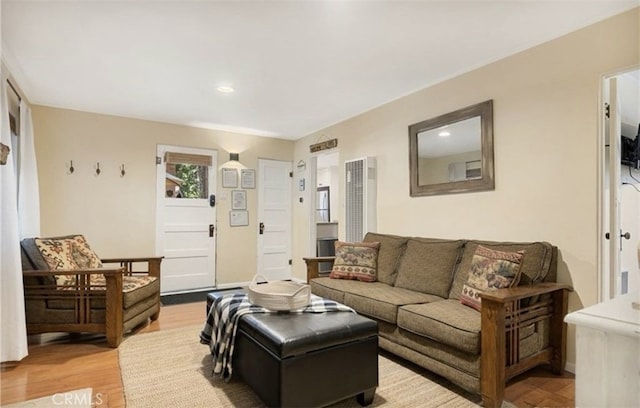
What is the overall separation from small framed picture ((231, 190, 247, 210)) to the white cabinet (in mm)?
4817

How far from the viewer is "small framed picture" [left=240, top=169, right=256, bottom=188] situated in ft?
17.7

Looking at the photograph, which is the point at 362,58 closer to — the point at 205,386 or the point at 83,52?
the point at 83,52

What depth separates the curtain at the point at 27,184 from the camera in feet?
10.9

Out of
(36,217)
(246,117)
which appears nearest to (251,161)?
→ (246,117)

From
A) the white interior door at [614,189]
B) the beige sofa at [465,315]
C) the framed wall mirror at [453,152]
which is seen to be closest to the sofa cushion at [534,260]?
the beige sofa at [465,315]

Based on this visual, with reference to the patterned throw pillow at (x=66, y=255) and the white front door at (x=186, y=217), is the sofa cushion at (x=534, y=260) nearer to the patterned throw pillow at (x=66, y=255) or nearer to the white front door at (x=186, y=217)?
the patterned throw pillow at (x=66, y=255)

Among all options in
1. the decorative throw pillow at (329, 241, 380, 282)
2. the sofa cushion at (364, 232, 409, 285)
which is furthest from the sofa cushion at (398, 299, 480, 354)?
the decorative throw pillow at (329, 241, 380, 282)

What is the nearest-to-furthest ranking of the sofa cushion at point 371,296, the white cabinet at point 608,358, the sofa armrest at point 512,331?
the white cabinet at point 608,358 → the sofa armrest at point 512,331 → the sofa cushion at point 371,296

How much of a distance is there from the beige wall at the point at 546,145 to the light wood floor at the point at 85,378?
1.29 feet

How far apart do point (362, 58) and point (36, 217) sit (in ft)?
11.6

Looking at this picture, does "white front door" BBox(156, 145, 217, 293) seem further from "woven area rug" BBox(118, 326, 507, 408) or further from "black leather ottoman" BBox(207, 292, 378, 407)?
"black leather ottoman" BBox(207, 292, 378, 407)

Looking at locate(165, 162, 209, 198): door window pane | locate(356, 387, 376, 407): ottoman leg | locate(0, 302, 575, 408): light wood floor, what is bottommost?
locate(0, 302, 575, 408): light wood floor

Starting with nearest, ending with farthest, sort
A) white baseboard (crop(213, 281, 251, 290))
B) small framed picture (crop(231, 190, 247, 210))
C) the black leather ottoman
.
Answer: the black leather ottoman → white baseboard (crop(213, 281, 251, 290)) → small framed picture (crop(231, 190, 247, 210))

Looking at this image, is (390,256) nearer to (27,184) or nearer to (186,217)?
(186,217)
